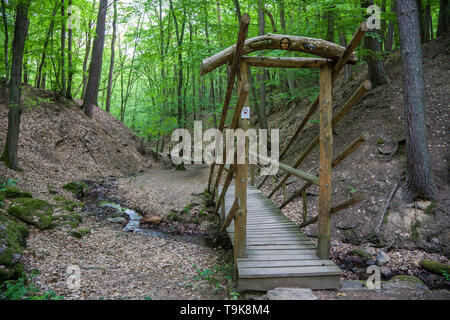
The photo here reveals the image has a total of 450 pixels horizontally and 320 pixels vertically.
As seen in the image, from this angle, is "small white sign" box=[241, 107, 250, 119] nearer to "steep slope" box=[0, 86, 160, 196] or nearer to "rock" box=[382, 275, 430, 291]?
"rock" box=[382, 275, 430, 291]

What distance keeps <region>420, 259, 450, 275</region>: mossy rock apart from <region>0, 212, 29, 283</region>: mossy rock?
669 cm

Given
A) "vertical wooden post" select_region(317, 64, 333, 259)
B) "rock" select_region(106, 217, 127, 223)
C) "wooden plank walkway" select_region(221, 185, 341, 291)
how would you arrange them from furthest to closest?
1. "rock" select_region(106, 217, 127, 223)
2. "vertical wooden post" select_region(317, 64, 333, 259)
3. "wooden plank walkway" select_region(221, 185, 341, 291)

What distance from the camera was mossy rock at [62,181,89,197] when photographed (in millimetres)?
9008

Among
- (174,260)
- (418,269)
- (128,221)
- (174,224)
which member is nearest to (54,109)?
(128,221)

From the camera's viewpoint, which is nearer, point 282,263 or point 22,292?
point 22,292

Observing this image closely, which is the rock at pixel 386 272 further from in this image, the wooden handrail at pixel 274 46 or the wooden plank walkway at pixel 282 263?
the wooden handrail at pixel 274 46

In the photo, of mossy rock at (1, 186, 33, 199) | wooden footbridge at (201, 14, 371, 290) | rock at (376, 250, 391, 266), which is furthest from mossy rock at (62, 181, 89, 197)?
rock at (376, 250, 391, 266)

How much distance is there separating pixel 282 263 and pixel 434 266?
11.2 feet

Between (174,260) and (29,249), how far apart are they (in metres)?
2.46

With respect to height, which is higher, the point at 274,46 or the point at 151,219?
the point at 274,46

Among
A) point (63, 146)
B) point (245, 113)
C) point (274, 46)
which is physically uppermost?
point (274, 46)

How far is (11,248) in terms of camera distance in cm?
Result: 381

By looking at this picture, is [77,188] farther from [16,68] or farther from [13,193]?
[16,68]

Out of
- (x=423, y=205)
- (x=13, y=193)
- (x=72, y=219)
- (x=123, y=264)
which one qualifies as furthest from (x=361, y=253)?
(x=13, y=193)
